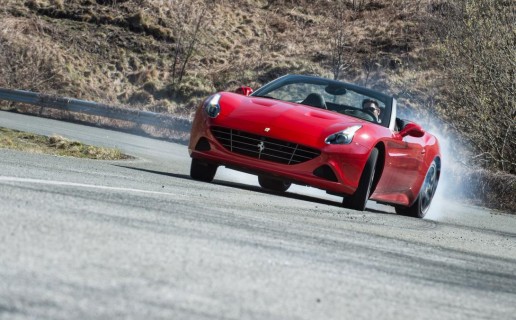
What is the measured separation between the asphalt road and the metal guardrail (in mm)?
18987

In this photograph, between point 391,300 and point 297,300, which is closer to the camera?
point 297,300

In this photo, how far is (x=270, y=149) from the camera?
36.4ft

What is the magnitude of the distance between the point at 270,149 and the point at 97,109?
18.9 meters

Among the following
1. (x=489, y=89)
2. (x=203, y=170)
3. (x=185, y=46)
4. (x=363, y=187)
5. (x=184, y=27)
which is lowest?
(x=185, y=46)

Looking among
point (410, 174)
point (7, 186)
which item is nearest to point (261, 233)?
point (7, 186)

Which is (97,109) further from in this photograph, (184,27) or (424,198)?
(424,198)

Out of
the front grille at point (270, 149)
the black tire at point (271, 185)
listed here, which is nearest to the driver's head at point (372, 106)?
the front grille at point (270, 149)

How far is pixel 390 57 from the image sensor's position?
4112 cm

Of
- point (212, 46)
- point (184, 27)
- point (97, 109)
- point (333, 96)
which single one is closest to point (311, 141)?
point (333, 96)

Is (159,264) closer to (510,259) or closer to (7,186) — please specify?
(7,186)

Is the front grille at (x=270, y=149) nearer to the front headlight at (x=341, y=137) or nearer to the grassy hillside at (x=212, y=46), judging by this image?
the front headlight at (x=341, y=137)

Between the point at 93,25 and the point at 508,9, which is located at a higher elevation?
the point at 508,9

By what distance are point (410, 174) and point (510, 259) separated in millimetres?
4504

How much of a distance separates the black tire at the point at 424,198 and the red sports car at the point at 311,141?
29.1 inches
